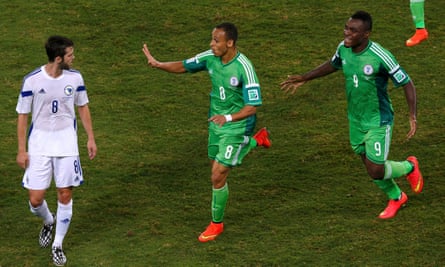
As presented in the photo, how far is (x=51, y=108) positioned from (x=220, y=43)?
203cm

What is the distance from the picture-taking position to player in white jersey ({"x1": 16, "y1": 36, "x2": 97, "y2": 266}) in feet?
35.7

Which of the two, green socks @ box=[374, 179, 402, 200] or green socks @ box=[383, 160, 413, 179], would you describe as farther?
green socks @ box=[374, 179, 402, 200]

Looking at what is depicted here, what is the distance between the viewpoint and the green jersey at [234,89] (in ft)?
37.4

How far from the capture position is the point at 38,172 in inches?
436

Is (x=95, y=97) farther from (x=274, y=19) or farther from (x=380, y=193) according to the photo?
(x=380, y=193)

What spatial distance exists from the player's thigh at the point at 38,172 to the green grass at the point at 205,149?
0.91 metres

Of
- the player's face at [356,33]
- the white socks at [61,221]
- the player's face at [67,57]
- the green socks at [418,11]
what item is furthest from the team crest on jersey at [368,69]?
the green socks at [418,11]

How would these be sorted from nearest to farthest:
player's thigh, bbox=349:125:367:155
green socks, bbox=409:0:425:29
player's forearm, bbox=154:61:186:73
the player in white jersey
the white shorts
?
the player in white jersey < the white shorts < player's thigh, bbox=349:125:367:155 < player's forearm, bbox=154:61:186:73 < green socks, bbox=409:0:425:29

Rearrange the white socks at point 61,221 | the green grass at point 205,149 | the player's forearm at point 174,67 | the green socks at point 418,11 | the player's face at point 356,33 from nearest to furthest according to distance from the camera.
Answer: the white socks at point 61,221
the player's face at point 356,33
the green grass at point 205,149
the player's forearm at point 174,67
the green socks at point 418,11

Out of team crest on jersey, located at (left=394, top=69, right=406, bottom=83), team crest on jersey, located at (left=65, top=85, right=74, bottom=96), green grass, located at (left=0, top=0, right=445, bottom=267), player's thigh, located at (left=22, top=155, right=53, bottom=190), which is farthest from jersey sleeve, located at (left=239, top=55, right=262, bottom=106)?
player's thigh, located at (left=22, top=155, right=53, bottom=190)

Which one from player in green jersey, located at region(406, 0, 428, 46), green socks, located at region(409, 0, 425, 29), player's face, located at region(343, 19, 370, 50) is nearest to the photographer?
player's face, located at region(343, 19, 370, 50)

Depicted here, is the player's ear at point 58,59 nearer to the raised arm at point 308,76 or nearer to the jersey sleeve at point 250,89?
the jersey sleeve at point 250,89

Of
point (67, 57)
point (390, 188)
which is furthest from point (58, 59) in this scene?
point (390, 188)

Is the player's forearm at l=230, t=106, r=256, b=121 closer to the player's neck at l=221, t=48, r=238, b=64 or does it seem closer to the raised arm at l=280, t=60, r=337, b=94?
the player's neck at l=221, t=48, r=238, b=64
